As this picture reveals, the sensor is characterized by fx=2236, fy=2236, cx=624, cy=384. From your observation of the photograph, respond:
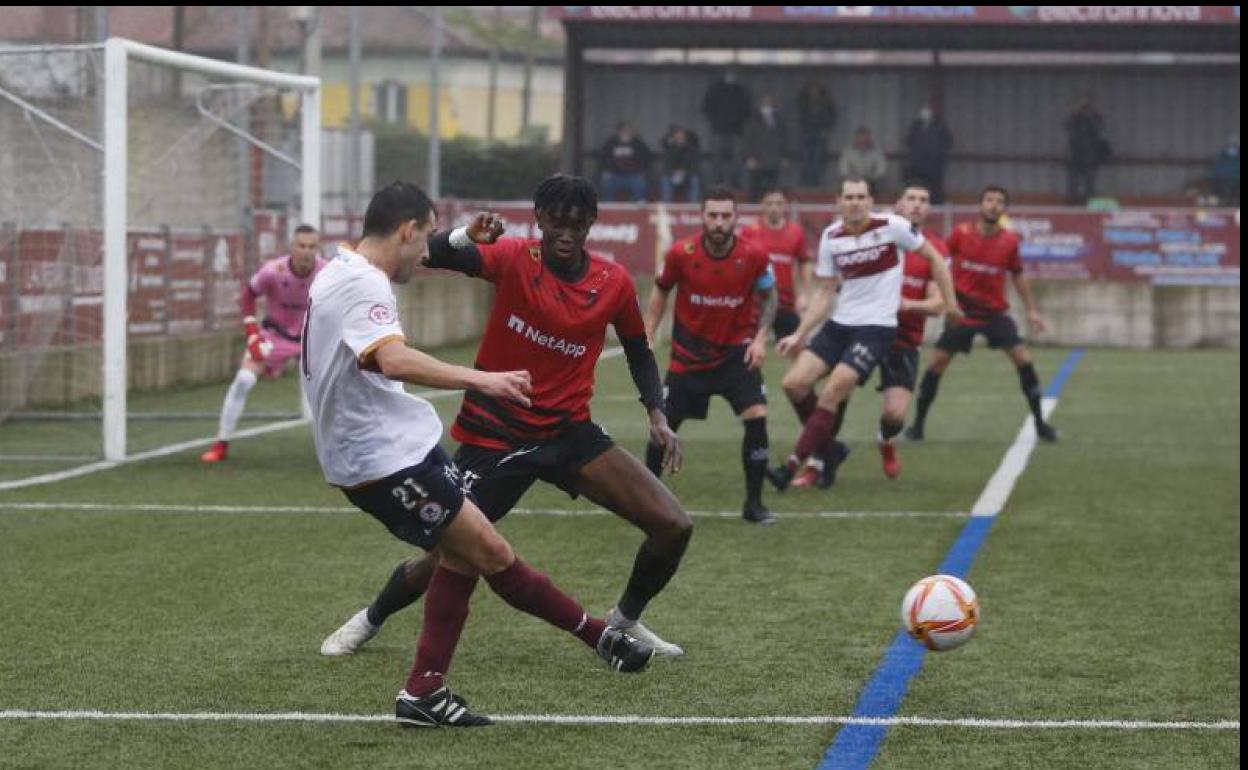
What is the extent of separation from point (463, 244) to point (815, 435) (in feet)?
19.2

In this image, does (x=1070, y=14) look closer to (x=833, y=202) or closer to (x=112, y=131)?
(x=833, y=202)

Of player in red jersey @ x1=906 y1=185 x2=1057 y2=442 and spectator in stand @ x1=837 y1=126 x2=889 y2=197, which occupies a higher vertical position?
spectator in stand @ x1=837 y1=126 x2=889 y2=197

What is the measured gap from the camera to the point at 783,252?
17781mm

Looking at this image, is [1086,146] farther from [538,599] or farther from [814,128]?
[538,599]

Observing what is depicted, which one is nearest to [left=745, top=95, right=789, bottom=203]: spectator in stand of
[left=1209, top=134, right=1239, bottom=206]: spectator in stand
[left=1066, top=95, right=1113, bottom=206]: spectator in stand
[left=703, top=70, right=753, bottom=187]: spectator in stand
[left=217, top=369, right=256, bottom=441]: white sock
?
[left=703, top=70, right=753, bottom=187]: spectator in stand

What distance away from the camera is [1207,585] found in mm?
10141

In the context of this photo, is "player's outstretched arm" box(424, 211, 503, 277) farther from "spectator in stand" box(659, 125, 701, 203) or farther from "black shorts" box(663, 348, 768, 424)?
"spectator in stand" box(659, 125, 701, 203)

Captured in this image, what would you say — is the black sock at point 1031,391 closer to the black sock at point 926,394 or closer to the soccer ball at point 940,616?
the black sock at point 926,394

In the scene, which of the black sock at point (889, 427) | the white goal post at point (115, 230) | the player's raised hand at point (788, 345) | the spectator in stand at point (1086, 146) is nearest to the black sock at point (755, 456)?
the player's raised hand at point (788, 345)

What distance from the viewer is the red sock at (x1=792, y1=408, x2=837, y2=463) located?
1324cm

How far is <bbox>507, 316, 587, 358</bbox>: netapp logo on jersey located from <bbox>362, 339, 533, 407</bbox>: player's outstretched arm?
143cm

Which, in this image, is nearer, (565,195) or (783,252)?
(565,195)

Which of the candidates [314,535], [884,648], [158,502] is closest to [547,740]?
[884,648]

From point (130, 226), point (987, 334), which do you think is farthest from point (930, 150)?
point (130, 226)
